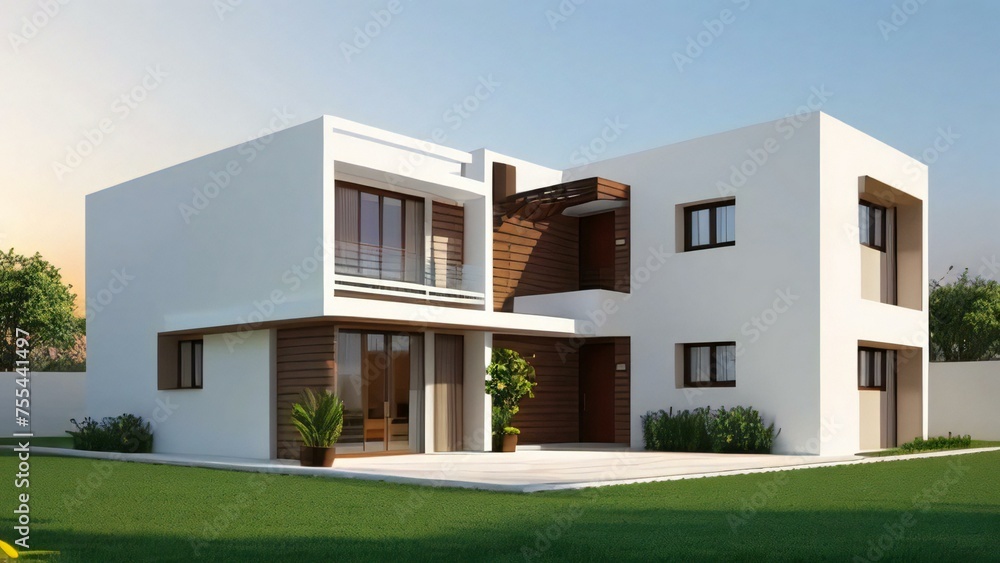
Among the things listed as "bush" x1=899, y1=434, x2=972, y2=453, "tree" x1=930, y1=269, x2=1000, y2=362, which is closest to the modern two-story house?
"bush" x1=899, y1=434, x2=972, y2=453

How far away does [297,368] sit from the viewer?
1706cm

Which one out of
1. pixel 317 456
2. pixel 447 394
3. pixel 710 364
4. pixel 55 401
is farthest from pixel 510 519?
pixel 55 401

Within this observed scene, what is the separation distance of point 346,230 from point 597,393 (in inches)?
304

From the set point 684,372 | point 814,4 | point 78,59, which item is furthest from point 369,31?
point 684,372

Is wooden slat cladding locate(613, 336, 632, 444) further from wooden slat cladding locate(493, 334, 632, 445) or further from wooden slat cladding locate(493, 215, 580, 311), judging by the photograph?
wooden slat cladding locate(493, 215, 580, 311)

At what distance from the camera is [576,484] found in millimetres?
11391

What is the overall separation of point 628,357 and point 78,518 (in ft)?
45.5

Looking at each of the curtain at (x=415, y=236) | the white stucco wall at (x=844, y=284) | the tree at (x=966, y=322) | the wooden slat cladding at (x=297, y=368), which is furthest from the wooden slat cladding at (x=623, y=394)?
the tree at (x=966, y=322)

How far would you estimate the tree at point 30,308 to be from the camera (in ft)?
118

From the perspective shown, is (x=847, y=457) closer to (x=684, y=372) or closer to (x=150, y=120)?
(x=684, y=372)

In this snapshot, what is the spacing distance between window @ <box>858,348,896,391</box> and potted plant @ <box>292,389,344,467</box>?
40.0 ft

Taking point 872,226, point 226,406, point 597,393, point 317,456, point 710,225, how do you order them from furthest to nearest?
point 597,393, point 872,226, point 710,225, point 226,406, point 317,456

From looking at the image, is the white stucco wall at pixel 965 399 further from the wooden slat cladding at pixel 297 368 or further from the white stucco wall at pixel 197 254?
the white stucco wall at pixel 197 254

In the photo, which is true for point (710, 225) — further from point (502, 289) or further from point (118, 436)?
point (118, 436)
